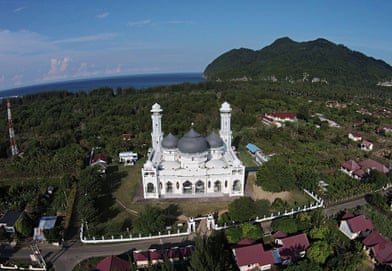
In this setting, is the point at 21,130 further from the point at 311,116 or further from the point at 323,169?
the point at 311,116

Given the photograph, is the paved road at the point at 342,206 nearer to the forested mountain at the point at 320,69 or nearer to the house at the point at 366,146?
the house at the point at 366,146

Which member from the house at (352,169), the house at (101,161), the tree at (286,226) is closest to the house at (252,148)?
the house at (352,169)

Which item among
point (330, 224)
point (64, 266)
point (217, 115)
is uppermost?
point (217, 115)

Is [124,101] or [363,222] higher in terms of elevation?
[124,101]

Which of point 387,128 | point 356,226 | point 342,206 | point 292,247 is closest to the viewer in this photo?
point 292,247

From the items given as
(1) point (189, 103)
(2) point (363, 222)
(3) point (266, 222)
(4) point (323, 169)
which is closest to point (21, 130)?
(1) point (189, 103)

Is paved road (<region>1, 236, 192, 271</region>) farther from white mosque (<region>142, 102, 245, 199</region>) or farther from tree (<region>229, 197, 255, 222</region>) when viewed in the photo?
white mosque (<region>142, 102, 245, 199</region>)

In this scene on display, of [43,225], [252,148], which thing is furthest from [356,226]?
[43,225]

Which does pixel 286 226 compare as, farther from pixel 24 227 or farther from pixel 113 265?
pixel 24 227
